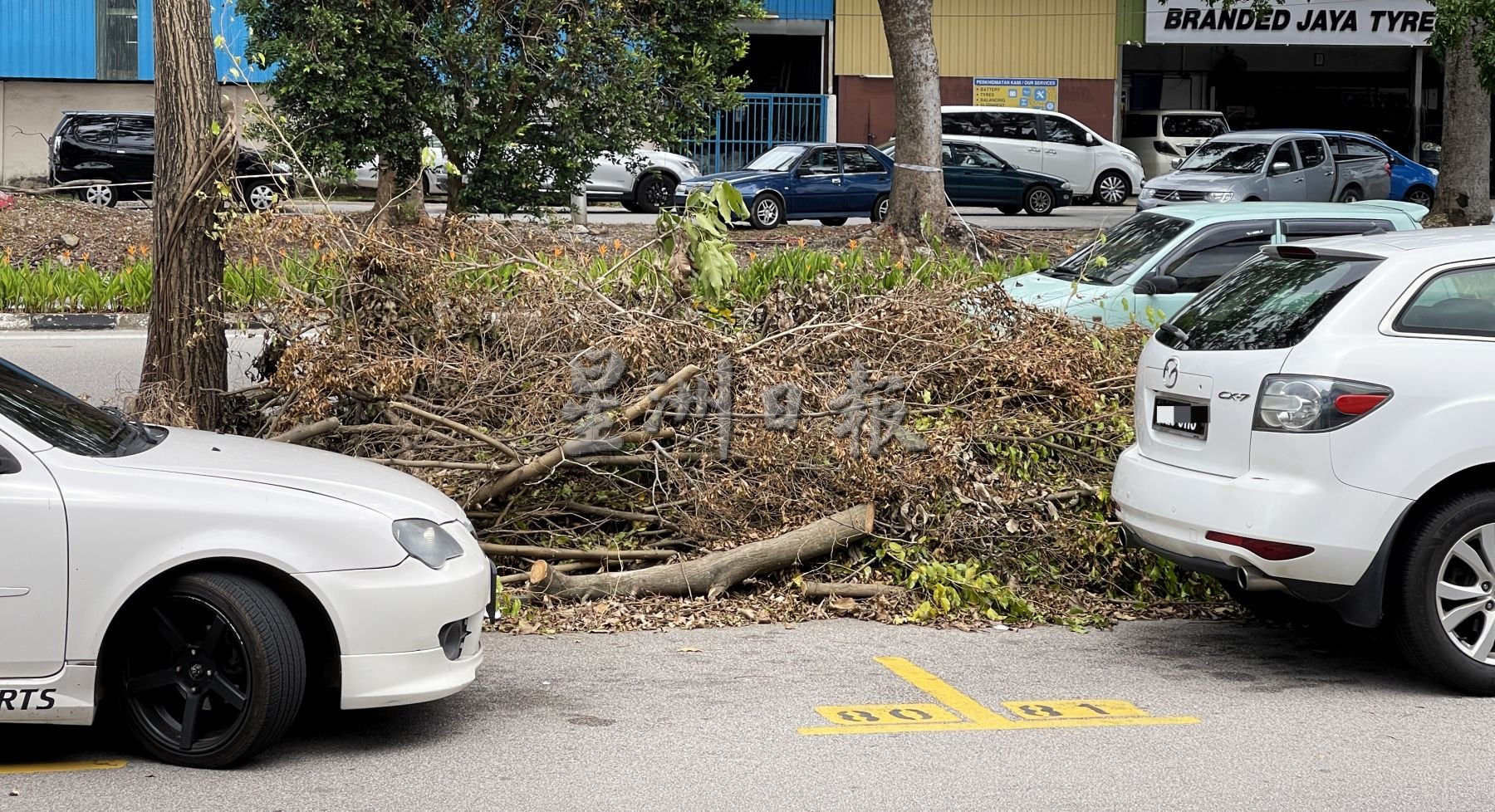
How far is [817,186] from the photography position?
2323cm

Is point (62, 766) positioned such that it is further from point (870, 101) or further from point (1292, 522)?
point (870, 101)

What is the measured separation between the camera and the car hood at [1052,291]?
10281 mm

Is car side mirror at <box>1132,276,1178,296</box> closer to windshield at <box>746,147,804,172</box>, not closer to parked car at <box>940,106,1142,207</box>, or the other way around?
windshield at <box>746,147,804,172</box>

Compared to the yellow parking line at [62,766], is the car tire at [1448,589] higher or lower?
higher

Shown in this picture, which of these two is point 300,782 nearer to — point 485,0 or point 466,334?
point 466,334

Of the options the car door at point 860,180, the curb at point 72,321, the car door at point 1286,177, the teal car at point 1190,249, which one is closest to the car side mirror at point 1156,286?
the teal car at point 1190,249

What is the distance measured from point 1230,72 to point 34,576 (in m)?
35.8

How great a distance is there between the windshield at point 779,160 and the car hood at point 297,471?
60.4 ft

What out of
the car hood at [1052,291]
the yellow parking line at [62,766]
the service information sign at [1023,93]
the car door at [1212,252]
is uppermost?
the service information sign at [1023,93]

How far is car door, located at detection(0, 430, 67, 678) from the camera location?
443 centimetres

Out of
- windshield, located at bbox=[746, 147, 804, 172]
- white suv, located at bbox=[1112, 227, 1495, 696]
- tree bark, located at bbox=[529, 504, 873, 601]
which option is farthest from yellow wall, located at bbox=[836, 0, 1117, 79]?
white suv, located at bbox=[1112, 227, 1495, 696]

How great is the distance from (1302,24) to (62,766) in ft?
110

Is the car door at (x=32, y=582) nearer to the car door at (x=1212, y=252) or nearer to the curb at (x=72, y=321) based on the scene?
the car door at (x=1212, y=252)

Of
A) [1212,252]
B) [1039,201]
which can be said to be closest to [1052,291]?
[1212,252]
